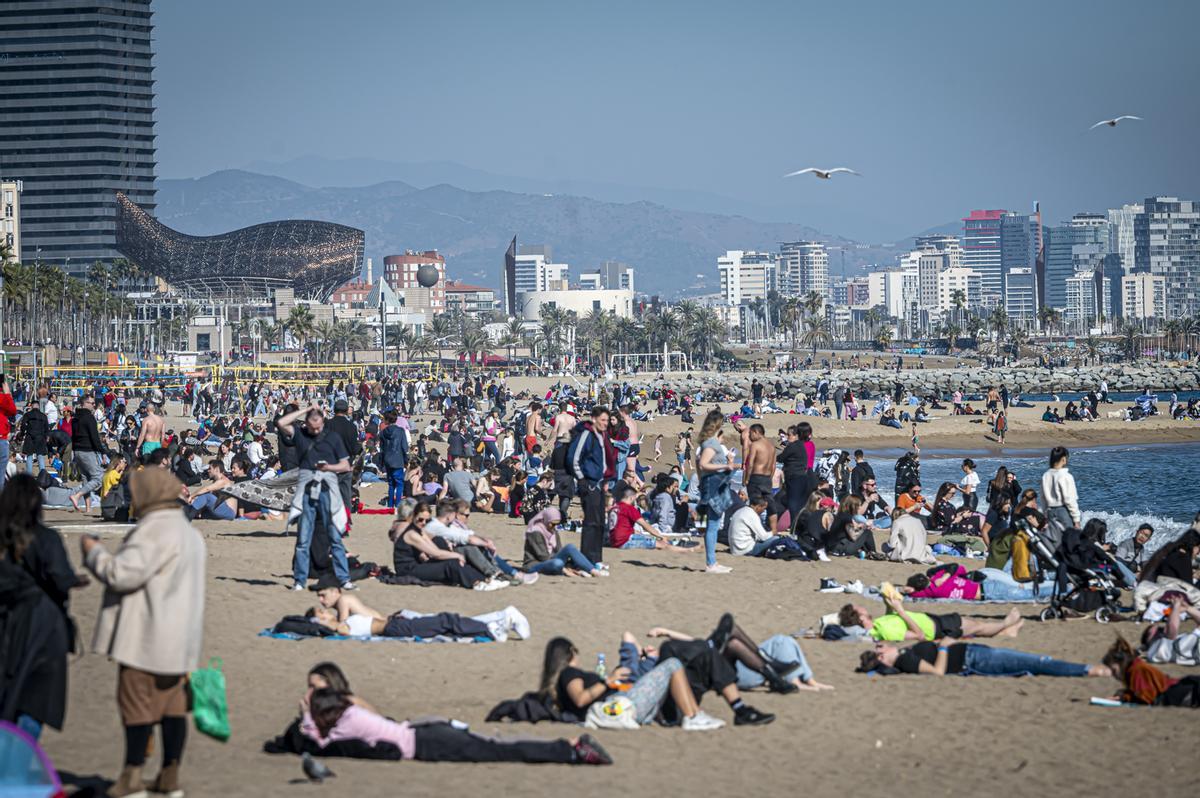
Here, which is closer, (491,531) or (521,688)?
(521,688)

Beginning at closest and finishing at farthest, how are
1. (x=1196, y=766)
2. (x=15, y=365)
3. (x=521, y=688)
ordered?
(x=1196, y=766) → (x=521, y=688) → (x=15, y=365)

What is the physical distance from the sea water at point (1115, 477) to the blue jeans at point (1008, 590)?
787 cm

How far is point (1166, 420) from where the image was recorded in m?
50.0

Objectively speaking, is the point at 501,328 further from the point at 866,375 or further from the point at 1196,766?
the point at 1196,766

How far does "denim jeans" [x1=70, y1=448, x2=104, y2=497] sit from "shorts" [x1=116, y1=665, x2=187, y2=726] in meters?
11.1

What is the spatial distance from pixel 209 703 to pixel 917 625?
5.33 metres

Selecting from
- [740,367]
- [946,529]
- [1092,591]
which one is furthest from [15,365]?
[740,367]

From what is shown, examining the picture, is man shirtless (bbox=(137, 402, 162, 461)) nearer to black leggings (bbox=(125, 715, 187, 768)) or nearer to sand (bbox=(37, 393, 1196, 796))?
sand (bbox=(37, 393, 1196, 796))

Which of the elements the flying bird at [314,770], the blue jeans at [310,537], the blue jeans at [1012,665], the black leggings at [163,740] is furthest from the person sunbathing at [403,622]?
the black leggings at [163,740]

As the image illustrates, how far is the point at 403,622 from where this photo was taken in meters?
9.69

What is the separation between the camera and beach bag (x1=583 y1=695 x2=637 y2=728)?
24.6 ft

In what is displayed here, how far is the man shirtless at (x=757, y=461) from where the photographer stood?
14.5m

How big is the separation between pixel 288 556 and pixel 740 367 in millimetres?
107587

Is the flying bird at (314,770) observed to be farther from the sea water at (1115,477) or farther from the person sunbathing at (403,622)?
the sea water at (1115,477)
